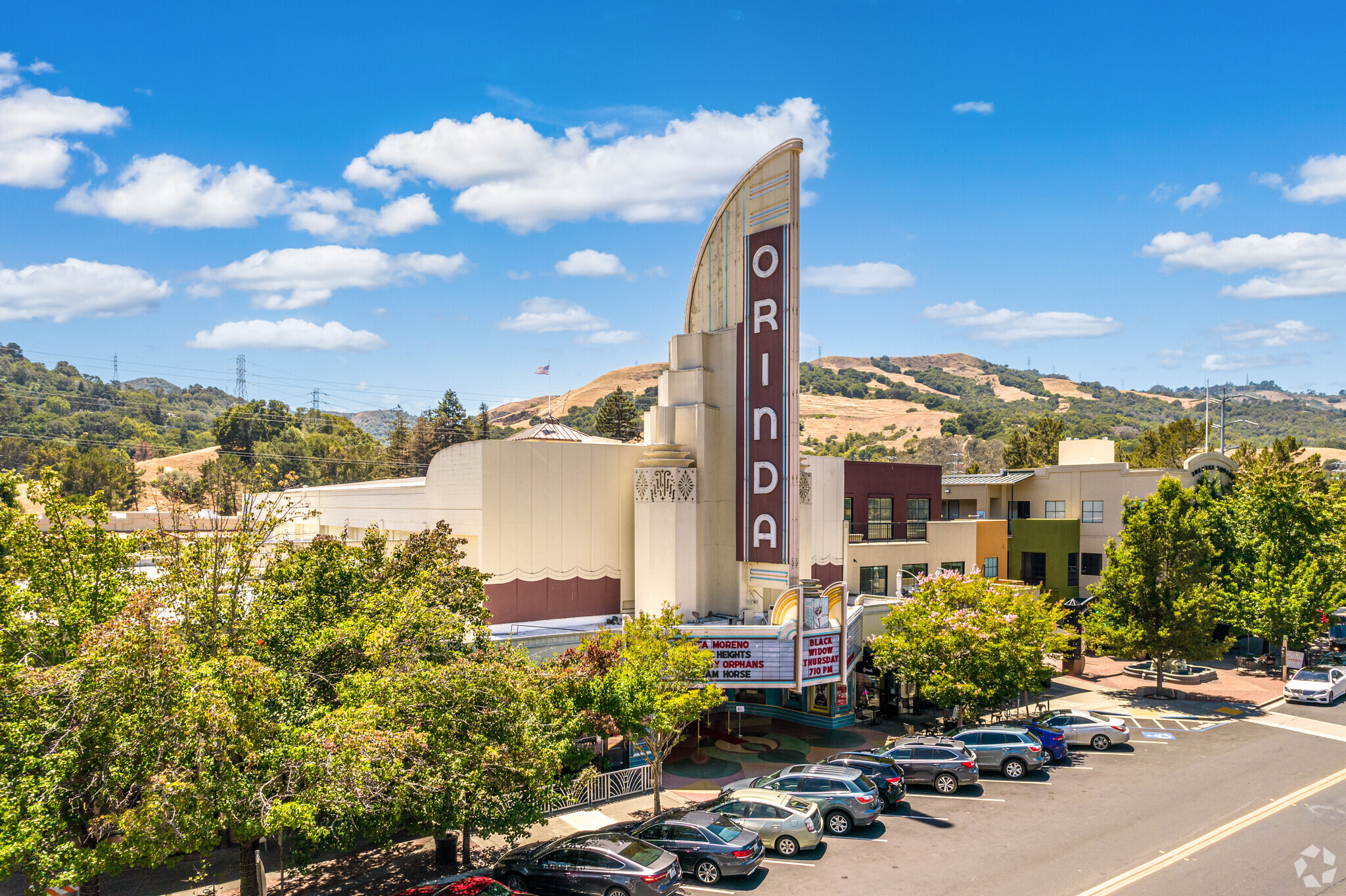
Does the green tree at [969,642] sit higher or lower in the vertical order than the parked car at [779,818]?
higher

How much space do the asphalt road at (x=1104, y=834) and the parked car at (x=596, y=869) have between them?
180cm

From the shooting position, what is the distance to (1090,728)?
33.4 meters

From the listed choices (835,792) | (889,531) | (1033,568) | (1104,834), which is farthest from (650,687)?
(1033,568)

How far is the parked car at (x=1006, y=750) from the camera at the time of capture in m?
30.0

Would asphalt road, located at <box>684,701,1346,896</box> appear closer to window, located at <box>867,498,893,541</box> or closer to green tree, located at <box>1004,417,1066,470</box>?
window, located at <box>867,498,893,541</box>

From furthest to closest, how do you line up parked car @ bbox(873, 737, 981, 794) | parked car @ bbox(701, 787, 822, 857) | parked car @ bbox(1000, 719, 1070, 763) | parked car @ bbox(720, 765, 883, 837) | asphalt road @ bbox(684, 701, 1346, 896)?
1. parked car @ bbox(1000, 719, 1070, 763)
2. parked car @ bbox(873, 737, 981, 794)
3. parked car @ bbox(720, 765, 883, 837)
4. parked car @ bbox(701, 787, 822, 857)
5. asphalt road @ bbox(684, 701, 1346, 896)

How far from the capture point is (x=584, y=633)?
31.8m

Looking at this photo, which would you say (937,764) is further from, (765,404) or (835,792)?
(765,404)

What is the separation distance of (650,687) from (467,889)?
27.9 feet

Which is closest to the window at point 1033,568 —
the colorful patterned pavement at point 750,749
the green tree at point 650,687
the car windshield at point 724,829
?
the colorful patterned pavement at point 750,749

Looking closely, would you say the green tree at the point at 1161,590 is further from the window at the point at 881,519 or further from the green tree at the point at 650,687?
the green tree at the point at 650,687

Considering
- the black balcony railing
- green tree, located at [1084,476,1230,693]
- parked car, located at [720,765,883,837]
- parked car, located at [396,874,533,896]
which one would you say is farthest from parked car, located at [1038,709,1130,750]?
parked car, located at [396,874,533,896]

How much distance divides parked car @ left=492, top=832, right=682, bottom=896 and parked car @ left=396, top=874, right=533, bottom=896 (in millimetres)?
1585

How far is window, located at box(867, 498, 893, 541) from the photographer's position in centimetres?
4958
